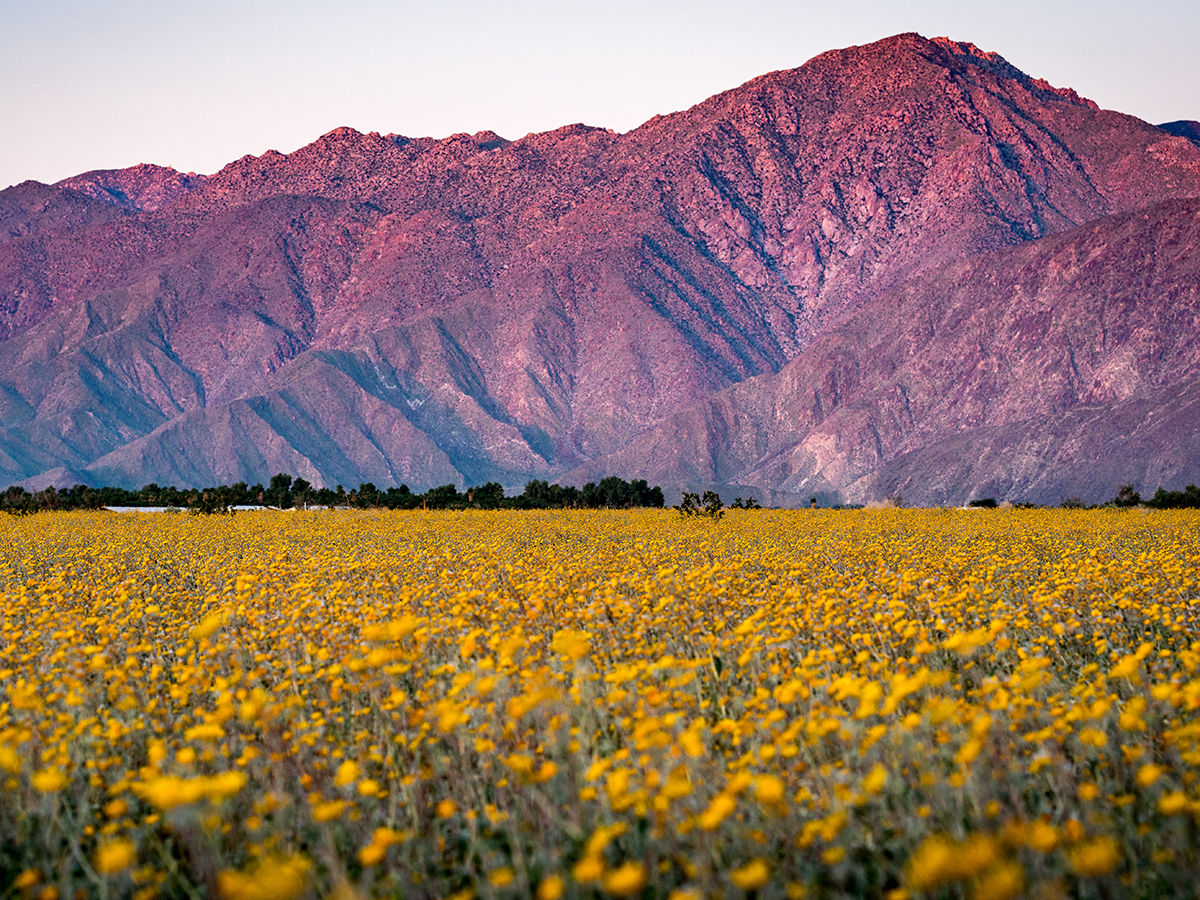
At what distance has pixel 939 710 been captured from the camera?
159 inches

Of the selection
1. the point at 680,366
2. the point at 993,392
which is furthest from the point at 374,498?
the point at 680,366

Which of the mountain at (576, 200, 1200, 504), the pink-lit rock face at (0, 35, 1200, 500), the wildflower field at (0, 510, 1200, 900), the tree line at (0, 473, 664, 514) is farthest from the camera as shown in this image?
the pink-lit rock face at (0, 35, 1200, 500)

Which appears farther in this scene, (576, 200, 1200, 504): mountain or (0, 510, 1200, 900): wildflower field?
(576, 200, 1200, 504): mountain

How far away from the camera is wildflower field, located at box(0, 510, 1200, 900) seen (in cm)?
404

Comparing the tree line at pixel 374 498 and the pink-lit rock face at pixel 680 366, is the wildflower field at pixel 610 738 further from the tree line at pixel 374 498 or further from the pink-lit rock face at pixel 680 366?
the pink-lit rock face at pixel 680 366

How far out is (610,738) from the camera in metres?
6.42

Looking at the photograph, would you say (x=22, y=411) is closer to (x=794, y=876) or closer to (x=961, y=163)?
(x=961, y=163)

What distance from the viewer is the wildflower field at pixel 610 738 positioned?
13.3 feet

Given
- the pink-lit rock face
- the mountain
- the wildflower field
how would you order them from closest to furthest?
1. the wildflower field
2. the mountain
3. the pink-lit rock face

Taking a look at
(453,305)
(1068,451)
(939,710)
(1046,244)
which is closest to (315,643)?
(939,710)

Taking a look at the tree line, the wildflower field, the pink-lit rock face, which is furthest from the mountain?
the wildflower field

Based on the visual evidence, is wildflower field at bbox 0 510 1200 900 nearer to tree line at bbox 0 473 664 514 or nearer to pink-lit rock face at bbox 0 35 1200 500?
tree line at bbox 0 473 664 514

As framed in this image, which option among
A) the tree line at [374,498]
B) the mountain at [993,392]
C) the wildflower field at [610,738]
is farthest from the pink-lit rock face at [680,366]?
the wildflower field at [610,738]

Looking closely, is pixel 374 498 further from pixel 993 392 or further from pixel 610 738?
pixel 993 392
